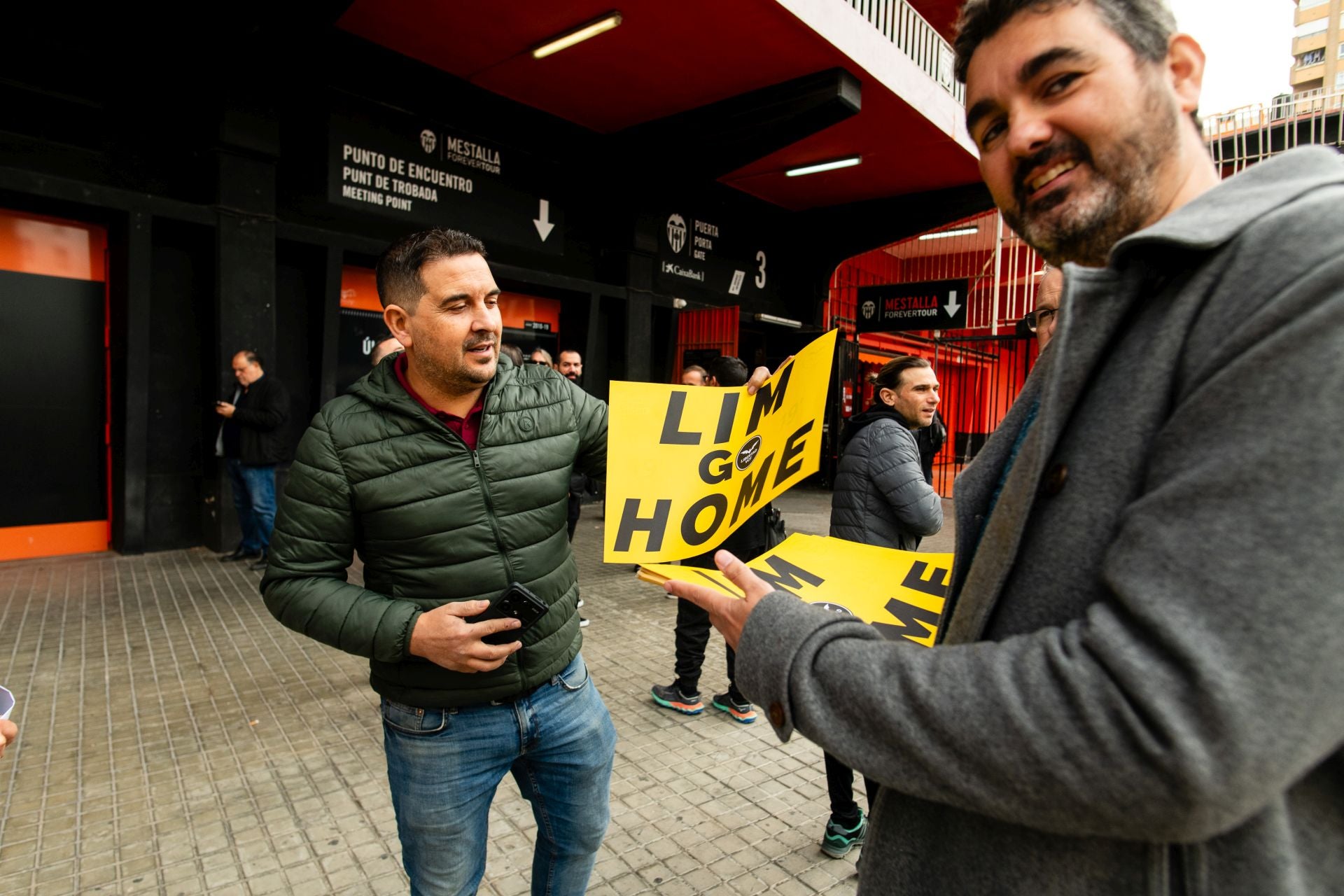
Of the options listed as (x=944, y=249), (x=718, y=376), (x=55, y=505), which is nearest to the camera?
(x=718, y=376)

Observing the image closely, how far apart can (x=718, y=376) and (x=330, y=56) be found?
20.0 feet

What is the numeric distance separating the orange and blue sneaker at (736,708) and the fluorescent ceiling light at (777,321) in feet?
28.8

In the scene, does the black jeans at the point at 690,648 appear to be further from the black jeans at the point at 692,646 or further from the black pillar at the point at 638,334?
the black pillar at the point at 638,334

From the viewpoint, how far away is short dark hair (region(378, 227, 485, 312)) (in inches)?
79.6

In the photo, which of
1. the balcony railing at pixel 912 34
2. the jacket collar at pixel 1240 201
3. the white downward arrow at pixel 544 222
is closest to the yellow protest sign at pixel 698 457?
the jacket collar at pixel 1240 201

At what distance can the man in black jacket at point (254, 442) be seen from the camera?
6.65m

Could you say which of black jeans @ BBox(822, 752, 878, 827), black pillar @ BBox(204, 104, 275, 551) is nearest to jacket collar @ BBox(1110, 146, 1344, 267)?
black jeans @ BBox(822, 752, 878, 827)

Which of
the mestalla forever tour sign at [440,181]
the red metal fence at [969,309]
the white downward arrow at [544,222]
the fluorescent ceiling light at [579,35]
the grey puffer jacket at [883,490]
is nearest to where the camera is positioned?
the grey puffer jacket at [883,490]

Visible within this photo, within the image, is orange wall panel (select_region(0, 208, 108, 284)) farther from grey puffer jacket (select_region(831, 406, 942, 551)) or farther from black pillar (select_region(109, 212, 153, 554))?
grey puffer jacket (select_region(831, 406, 942, 551))

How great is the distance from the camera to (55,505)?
22.9 feet

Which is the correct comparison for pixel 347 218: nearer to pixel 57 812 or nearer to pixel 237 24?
pixel 237 24

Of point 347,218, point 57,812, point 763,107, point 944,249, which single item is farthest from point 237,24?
point 944,249

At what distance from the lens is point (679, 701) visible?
13.7 ft

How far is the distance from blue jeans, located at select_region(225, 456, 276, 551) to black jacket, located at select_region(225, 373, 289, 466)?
130mm
